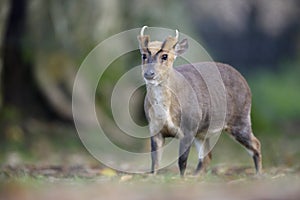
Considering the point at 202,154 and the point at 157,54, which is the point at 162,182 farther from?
the point at 202,154

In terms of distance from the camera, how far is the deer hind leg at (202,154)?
826 cm

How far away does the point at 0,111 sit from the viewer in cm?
1432

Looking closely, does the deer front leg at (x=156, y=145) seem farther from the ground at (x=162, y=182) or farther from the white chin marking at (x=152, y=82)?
the white chin marking at (x=152, y=82)

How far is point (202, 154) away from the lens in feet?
27.3

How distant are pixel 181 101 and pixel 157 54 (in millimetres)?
582

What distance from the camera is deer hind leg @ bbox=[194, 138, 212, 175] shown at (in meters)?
8.26

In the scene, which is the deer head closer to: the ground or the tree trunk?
the ground

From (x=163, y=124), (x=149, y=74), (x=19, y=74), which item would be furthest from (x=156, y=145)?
(x=19, y=74)

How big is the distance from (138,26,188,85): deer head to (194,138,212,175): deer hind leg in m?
1.05

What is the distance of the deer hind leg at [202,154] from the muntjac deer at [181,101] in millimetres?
156

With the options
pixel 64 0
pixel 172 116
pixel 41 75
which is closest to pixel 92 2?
pixel 64 0

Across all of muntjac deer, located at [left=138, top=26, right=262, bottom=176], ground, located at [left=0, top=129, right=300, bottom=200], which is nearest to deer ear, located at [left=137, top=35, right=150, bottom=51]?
muntjac deer, located at [left=138, top=26, right=262, bottom=176]

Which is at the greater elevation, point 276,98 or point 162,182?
point 276,98

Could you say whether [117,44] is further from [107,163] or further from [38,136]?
[107,163]
